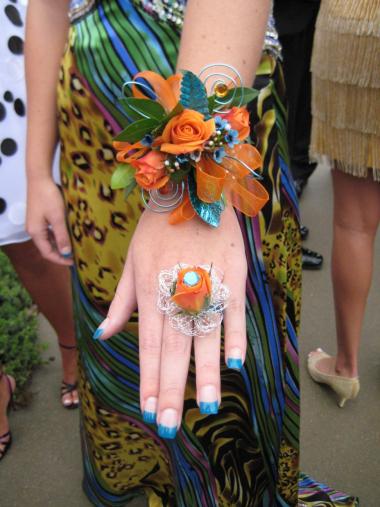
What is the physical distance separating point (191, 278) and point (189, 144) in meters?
0.17

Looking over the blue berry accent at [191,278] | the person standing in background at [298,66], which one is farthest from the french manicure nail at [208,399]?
the person standing in background at [298,66]

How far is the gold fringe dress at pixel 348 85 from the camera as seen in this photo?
1.19 m

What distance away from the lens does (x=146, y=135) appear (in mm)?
639

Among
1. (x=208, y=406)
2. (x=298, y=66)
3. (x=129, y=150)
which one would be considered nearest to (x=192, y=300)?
(x=208, y=406)

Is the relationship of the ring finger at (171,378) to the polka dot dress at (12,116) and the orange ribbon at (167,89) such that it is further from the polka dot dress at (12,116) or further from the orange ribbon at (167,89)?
the polka dot dress at (12,116)

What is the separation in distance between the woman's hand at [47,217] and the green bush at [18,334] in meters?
1.02

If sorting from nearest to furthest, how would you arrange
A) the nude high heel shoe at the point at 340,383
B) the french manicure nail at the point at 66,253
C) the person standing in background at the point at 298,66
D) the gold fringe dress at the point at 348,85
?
the french manicure nail at the point at 66,253 < the gold fringe dress at the point at 348,85 < the nude high heel shoe at the point at 340,383 < the person standing in background at the point at 298,66

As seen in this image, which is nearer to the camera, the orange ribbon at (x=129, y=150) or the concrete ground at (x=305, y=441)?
the orange ribbon at (x=129, y=150)

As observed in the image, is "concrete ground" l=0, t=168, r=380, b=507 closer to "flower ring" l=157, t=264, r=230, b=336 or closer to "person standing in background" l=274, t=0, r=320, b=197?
"flower ring" l=157, t=264, r=230, b=336

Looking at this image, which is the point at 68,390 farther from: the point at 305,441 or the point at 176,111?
the point at 176,111

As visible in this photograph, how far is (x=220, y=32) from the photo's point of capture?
0.63 meters

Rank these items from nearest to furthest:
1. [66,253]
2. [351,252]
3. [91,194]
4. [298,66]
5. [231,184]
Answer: [231,184]
[91,194]
[66,253]
[351,252]
[298,66]

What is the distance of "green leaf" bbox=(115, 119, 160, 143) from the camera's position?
626 mm

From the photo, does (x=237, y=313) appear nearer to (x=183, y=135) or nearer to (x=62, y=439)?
(x=183, y=135)
